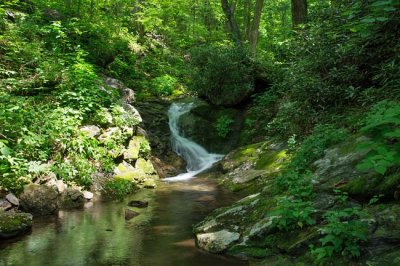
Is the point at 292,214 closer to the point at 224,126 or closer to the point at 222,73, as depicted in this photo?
the point at 224,126

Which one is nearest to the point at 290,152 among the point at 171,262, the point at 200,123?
the point at 171,262

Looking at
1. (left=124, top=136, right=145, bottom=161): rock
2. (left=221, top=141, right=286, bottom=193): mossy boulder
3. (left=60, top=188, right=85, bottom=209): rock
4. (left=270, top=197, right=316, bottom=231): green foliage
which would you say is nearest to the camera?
(left=270, top=197, right=316, bottom=231): green foliage

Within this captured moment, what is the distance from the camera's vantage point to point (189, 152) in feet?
51.3

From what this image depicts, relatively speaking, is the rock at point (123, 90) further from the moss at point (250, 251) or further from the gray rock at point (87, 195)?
the moss at point (250, 251)

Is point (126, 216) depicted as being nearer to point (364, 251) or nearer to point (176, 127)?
point (364, 251)

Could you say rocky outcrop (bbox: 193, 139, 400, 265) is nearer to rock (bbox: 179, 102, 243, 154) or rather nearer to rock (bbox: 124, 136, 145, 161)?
A: rock (bbox: 124, 136, 145, 161)

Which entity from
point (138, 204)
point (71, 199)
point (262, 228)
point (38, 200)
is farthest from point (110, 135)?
point (262, 228)

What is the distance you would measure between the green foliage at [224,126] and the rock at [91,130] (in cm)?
581

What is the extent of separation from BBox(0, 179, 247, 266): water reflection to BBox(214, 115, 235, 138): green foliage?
5.96 meters

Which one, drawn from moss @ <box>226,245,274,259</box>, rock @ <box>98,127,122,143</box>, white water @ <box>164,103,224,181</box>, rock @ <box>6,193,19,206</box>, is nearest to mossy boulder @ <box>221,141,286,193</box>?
white water @ <box>164,103,224,181</box>

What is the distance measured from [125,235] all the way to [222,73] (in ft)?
34.0

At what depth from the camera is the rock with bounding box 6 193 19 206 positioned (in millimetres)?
8383

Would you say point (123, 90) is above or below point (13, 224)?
above

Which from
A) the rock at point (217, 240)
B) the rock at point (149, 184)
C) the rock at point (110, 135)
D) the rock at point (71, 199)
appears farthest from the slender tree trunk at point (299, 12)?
the rock at point (217, 240)
